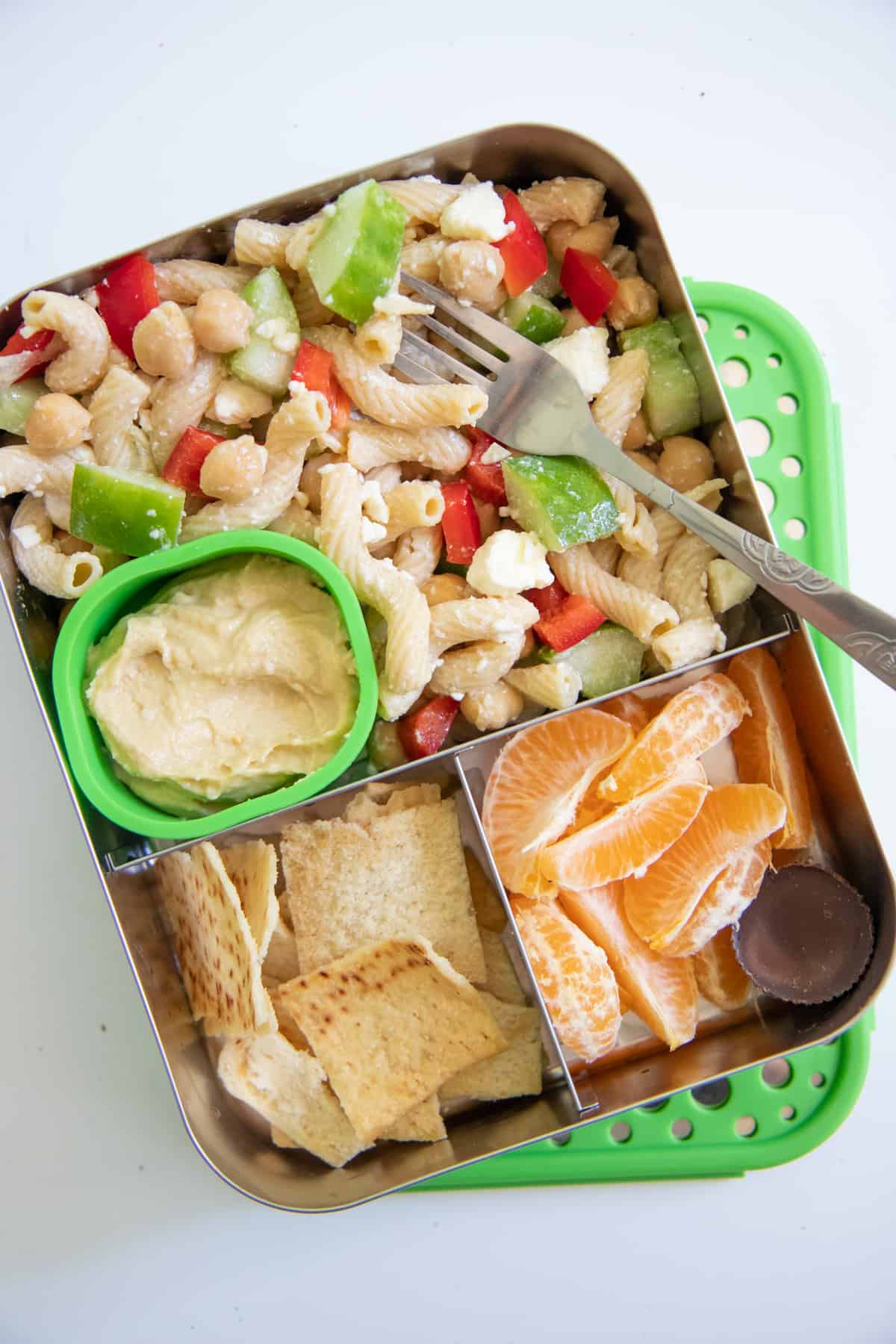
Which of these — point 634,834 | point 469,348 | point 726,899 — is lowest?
point 726,899

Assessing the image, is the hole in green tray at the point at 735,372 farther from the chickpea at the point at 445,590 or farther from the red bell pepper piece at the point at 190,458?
the red bell pepper piece at the point at 190,458

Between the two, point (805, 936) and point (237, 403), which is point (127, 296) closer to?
point (237, 403)

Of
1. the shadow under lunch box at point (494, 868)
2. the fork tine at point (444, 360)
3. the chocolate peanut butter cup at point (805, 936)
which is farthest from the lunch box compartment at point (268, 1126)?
the fork tine at point (444, 360)

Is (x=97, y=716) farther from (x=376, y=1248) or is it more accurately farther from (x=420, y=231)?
(x=376, y=1248)

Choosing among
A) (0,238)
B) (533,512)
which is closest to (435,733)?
(533,512)

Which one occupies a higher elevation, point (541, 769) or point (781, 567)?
point (781, 567)

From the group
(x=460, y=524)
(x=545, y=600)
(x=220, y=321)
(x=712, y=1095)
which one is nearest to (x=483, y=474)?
(x=460, y=524)

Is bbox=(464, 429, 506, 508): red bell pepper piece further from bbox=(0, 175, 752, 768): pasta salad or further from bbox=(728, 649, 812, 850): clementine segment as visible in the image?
bbox=(728, 649, 812, 850): clementine segment

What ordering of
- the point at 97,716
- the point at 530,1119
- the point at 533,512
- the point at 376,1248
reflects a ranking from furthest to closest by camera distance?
the point at 376,1248 < the point at 530,1119 < the point at 533,512 < the point at 97,716
